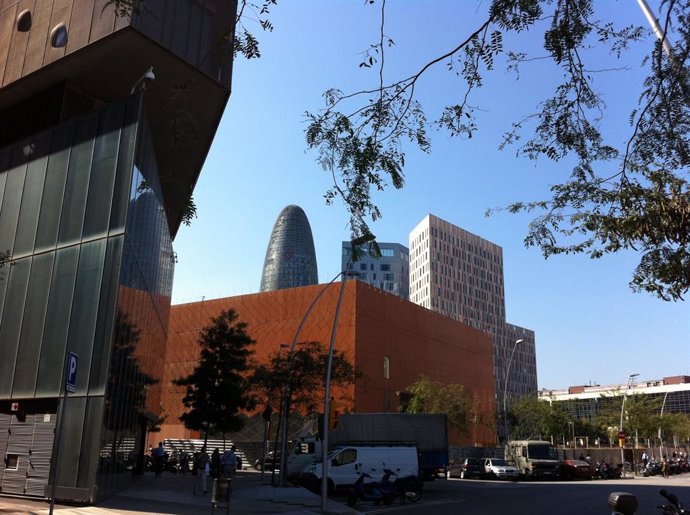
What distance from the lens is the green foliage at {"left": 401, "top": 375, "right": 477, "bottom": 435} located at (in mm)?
57594

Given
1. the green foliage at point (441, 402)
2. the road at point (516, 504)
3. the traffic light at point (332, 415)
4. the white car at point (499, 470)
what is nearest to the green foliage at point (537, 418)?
the green foliage at point (441, 402)

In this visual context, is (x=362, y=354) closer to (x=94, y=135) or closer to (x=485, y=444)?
(x=485, y=444)

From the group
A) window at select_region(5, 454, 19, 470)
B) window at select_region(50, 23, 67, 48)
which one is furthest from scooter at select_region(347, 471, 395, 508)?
window at select_region(50, 23, 67, 48)

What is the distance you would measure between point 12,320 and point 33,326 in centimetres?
127

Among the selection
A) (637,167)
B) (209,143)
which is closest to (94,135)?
(209,143)

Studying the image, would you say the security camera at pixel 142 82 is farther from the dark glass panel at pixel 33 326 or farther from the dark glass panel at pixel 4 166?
the dark glass panel at pixel 33 326

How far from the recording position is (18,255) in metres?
21.2

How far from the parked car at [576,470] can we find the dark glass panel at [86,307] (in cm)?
3387

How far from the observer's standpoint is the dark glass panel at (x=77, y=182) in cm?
1995

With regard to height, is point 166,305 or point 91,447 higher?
point 166,305

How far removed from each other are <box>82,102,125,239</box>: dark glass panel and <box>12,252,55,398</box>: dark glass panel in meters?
2.04

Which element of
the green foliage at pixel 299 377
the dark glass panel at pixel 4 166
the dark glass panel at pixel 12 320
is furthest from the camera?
the green foliage at pixel 299 377

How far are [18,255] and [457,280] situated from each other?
125772 millimetres

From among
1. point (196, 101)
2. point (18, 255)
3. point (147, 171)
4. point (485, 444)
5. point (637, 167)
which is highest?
point (196, 101)
